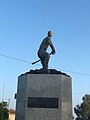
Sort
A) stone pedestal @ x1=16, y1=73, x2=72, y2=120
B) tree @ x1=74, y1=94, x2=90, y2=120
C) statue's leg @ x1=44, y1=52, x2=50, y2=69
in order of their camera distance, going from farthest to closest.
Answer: tree @ x1=74, y1=94, x2=90, y2=120 < statue's leg @ x1=44, y1=52, x2=50, y2=69 < stone pedestal @ x1=16, y1=73, x2=72, y2=120

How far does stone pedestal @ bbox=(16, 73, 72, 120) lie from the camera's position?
873cm

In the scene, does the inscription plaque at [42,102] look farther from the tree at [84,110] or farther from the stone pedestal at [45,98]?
the tree at [84,110]

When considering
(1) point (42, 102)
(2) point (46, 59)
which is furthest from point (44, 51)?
(1) point (42, 102)

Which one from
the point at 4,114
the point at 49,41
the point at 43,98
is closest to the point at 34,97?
the point at 43,98

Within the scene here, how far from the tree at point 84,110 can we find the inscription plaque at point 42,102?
42992 millimetres

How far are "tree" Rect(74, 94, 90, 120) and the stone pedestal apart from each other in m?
42.6

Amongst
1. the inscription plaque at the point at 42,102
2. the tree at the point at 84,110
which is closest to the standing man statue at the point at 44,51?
the inscription plaque at the point at 42,102

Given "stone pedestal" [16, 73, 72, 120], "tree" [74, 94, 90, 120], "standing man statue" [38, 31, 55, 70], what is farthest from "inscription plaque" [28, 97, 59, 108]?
"tree" [74, 94, 90, 120]

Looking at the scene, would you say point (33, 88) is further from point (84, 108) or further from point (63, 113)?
point (84, 108)

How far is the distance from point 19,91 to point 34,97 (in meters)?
0.93

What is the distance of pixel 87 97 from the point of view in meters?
51.4

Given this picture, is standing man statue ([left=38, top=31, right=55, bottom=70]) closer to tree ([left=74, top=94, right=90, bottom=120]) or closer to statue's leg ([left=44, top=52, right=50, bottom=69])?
statue's leg ([left=44, top=52, right=50, bottom=69])

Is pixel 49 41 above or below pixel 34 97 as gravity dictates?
above

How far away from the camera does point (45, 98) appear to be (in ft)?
29.0
